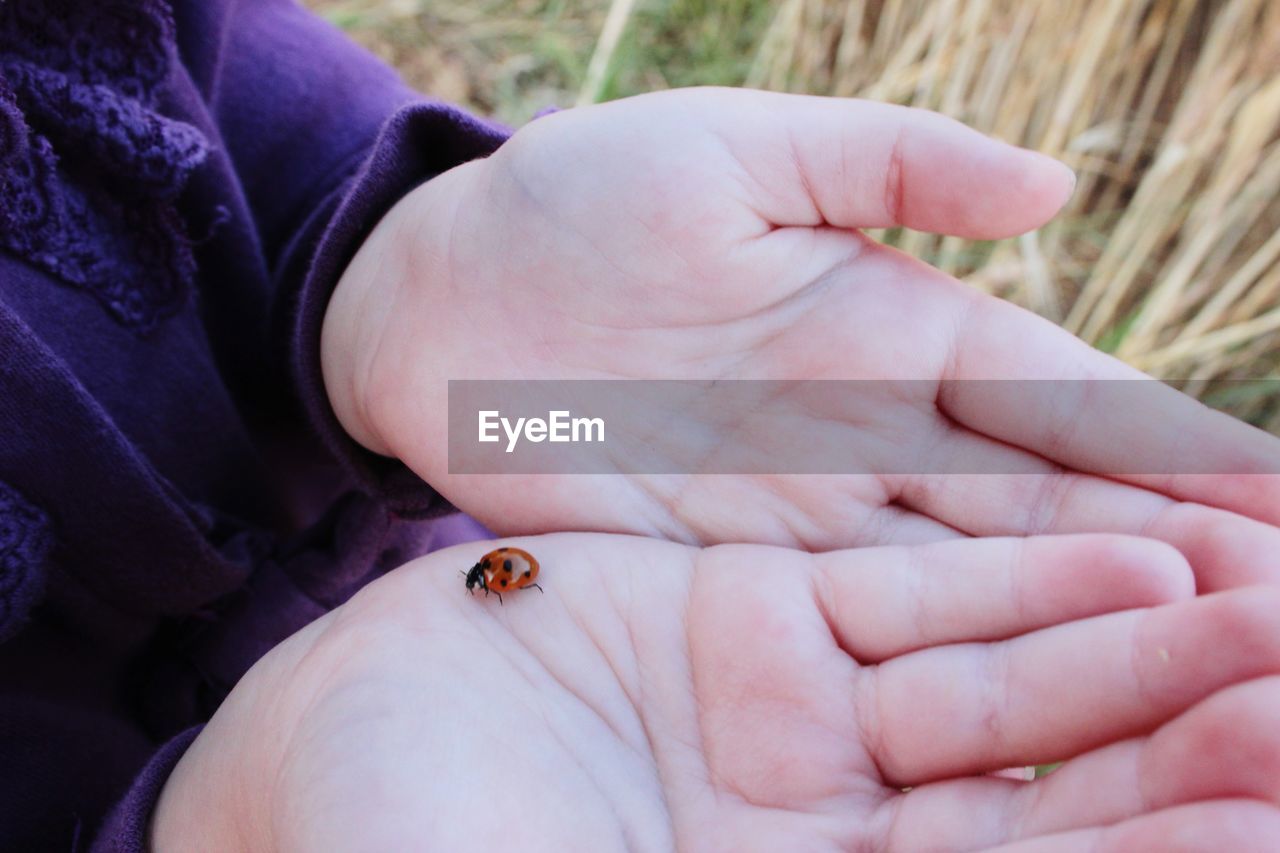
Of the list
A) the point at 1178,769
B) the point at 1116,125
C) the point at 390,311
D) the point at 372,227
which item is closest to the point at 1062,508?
the point at 1178,769

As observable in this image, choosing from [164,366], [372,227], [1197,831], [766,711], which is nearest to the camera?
[1197,831]

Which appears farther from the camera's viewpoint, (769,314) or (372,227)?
(372,227)

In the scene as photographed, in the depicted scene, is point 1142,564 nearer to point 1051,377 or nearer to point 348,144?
point 1051,377

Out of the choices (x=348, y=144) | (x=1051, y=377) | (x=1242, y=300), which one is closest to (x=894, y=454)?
(x=1051, y=377)

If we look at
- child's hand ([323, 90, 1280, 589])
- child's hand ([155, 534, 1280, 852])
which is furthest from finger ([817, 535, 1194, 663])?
child's hand ([323, 90, 1280, 589])

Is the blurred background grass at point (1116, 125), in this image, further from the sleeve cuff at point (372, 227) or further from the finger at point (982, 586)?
the finger at point (982, 586)

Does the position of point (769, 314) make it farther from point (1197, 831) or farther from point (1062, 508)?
point (1197, 831)

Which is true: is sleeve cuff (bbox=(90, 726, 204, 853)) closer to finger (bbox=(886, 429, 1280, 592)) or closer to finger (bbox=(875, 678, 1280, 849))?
finger (bbox=(875, 678, 1280, 849))
